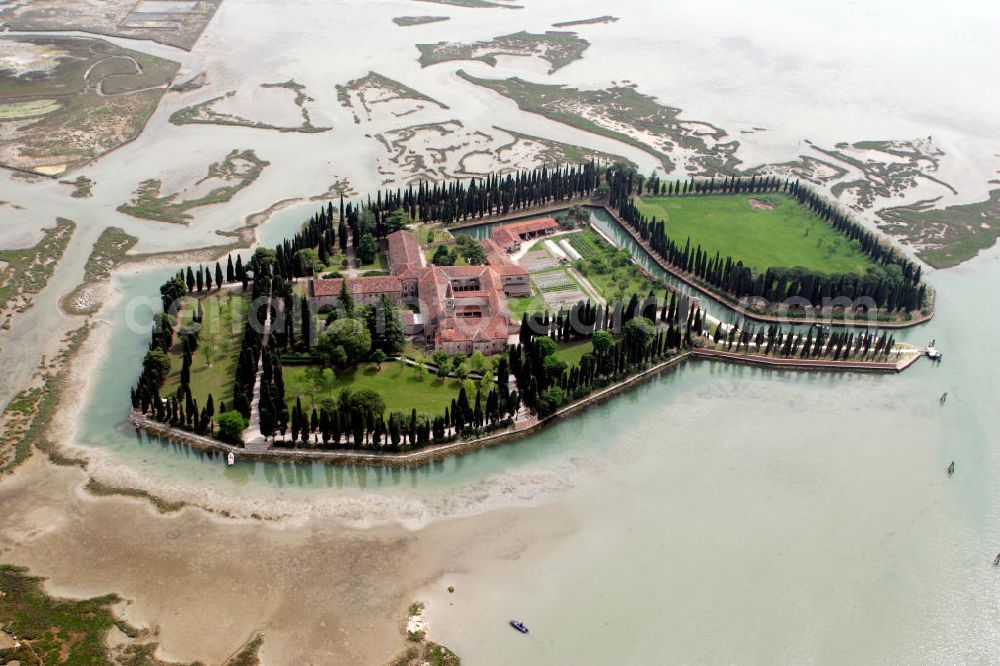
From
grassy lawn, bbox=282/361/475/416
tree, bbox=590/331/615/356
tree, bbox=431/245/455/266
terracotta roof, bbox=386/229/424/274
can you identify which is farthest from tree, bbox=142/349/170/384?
tree, bbox=590/331/615/356

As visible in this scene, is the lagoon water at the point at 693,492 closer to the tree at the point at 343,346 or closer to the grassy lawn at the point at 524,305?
the tree at the point at 343,346

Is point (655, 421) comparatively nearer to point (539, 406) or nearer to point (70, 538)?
point (539, 406)

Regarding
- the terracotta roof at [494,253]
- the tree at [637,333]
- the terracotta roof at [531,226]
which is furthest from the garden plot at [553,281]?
the tree at [637,333]

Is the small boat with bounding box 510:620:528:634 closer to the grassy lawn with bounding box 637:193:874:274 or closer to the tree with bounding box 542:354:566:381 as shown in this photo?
the tree with bounding box 542:354:566:381

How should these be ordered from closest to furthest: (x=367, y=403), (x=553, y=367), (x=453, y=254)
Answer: (x=367, y=403)
(x=553, y=367)
(x=453, y=254)

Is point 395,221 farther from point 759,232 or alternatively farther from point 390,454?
point 759,232

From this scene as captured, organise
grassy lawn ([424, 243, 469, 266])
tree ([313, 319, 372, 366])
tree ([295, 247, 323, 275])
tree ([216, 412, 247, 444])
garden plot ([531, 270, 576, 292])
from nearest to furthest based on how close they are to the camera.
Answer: tree ([216, 412, 247, 444]) < tree ([313, 319, 372, 366]) < tree ([295, 247, 323, 275]) < garden plot ([531, 270, 576, 292]) < grassy lawn ([424, 243, 469, 266])

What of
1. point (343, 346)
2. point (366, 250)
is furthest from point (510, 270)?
point (343, 346)
